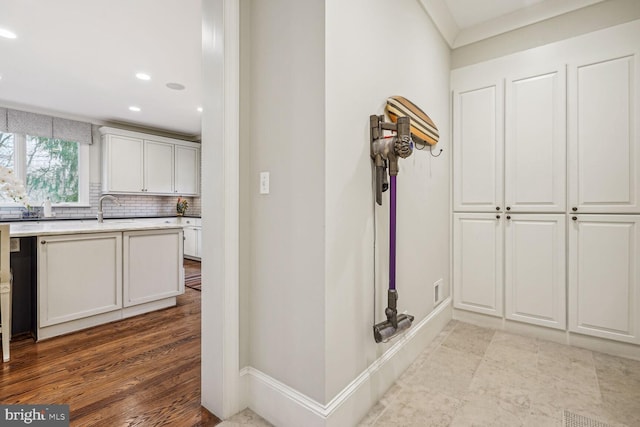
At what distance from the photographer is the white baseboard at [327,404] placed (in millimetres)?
1266

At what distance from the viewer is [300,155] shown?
1312 millimetres

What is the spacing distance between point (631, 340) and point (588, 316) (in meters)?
0.25

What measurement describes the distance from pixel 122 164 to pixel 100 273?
321 cm

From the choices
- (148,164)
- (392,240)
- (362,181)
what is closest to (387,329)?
(392,240)

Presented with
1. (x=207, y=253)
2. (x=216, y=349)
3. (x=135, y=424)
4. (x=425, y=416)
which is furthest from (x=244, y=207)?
(x=425, y=416)

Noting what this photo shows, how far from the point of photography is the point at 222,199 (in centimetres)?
141

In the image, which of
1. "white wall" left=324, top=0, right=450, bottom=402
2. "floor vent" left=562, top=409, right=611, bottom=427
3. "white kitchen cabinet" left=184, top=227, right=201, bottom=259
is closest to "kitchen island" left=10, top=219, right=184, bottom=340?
"white wall" left=324, top=0, right=450, bottom=402

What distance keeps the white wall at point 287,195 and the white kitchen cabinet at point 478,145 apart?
1880mm

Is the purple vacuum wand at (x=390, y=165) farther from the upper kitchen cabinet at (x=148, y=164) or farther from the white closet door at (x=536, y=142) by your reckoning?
the upper kitchen cabinet at (x=148, y=164)

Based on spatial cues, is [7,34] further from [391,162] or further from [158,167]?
[391,162]

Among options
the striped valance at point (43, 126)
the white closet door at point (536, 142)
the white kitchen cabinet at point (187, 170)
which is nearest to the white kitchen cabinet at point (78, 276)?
the striped valance at point (43, 126)

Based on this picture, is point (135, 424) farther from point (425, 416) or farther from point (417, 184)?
point (417, 184)

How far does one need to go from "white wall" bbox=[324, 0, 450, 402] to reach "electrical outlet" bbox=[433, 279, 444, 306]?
253mm

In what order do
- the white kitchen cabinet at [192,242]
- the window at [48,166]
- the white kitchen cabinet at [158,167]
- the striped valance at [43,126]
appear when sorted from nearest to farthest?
the striped valance at [43,126] < the window at [48,166] < the white kitchen cabinet at [158,167] < the white kitchen cabinet at [192,242]
